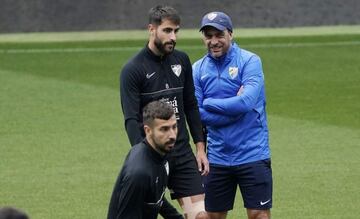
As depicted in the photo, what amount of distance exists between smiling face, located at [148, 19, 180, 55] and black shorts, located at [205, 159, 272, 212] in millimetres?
1312

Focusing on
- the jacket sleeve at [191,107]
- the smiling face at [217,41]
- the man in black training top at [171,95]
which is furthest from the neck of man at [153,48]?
the smiling face at [217,41]

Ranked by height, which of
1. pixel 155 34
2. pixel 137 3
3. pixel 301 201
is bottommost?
pixel 301 201

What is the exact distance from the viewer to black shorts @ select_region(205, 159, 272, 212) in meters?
10.5

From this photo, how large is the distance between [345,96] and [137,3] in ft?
30.8

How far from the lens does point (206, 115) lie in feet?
34.7

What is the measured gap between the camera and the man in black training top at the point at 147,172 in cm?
815

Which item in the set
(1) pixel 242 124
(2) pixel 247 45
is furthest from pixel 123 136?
(2) pixel 247 45

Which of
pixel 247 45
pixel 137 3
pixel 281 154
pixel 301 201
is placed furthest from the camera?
pixel 137 3

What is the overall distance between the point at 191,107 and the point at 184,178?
0.62m

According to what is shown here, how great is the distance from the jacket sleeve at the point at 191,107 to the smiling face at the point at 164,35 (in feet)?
1.16

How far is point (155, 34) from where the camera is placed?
9953mm

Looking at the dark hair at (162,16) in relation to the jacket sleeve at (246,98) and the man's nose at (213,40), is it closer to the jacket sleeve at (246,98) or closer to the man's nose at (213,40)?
the man's nose at (213,40)

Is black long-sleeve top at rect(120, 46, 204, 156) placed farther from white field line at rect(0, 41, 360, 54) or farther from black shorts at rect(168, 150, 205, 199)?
white field line at rect(0, 41, 360, 54)

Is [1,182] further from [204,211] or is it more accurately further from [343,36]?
[343,36]
